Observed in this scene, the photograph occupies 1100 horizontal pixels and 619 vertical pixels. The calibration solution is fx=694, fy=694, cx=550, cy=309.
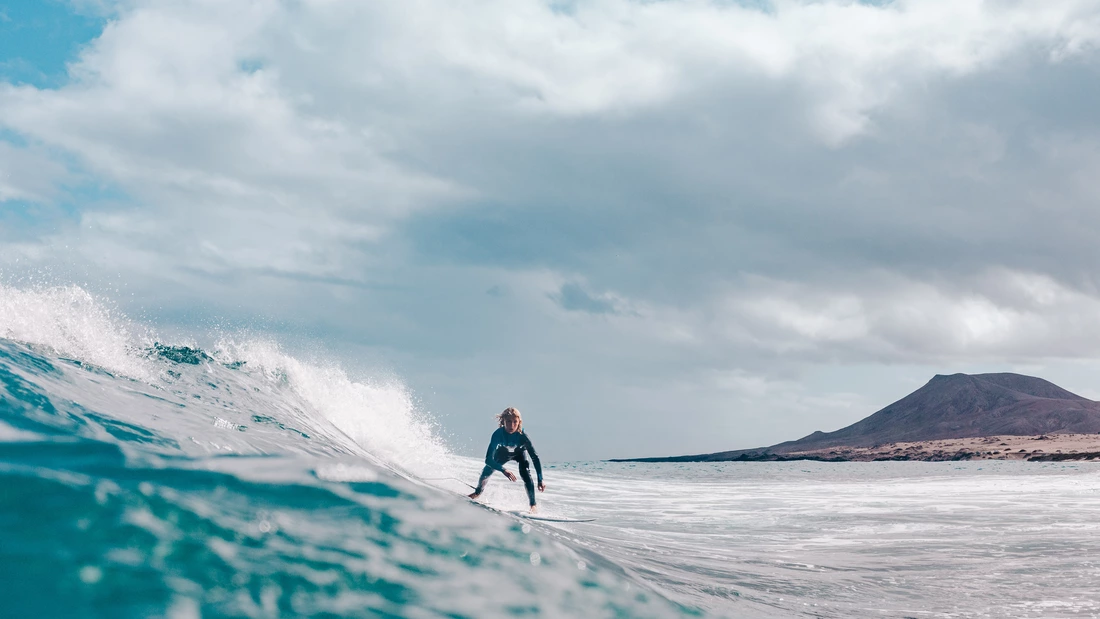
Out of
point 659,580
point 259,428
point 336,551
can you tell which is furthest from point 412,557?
point 259,428

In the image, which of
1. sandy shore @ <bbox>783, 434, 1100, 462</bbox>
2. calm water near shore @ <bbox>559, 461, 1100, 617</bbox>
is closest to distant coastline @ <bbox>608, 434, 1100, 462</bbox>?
sandy shore @ <bbox>783, 434, 1100, 462</bbox>

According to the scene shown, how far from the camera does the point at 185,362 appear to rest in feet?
52.2

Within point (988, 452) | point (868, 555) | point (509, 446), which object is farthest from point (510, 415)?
point (988, 452)

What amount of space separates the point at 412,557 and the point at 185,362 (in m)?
12.8

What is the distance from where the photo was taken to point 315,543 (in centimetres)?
516

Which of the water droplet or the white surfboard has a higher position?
the water droplet

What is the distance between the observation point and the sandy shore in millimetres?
57500

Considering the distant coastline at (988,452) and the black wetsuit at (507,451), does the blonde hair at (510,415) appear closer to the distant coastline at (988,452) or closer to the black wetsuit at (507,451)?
the black wetsuit at (507,451)

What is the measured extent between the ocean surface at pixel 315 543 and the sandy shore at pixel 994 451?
55.6 meters

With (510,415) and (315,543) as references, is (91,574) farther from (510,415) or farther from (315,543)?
(510,415)

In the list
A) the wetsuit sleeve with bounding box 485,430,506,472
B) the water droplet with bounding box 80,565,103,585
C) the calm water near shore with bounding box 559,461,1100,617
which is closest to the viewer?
the water droplet with bounding box 80,565,103,585

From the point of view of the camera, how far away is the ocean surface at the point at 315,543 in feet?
14.8

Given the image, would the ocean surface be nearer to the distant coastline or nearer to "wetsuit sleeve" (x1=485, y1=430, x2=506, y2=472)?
"wetsuit sleeve" (x1=485, y1=430, x2=506, y2=472)

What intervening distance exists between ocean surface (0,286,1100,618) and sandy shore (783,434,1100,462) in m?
55.6
